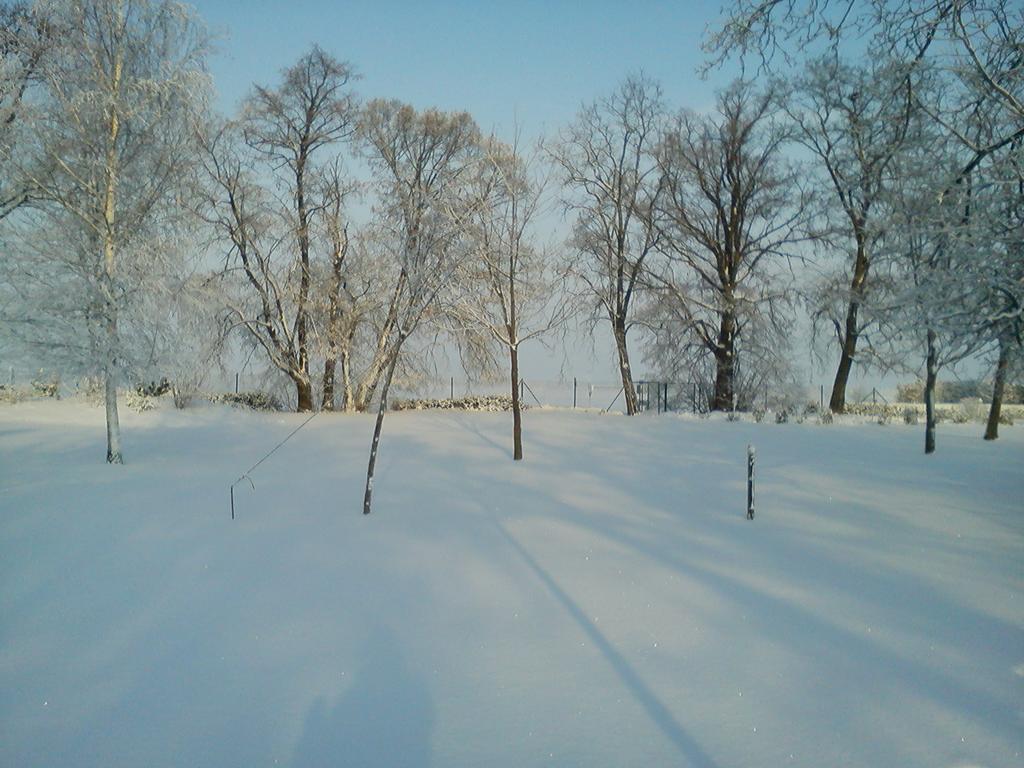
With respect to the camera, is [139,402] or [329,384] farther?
[329,384]

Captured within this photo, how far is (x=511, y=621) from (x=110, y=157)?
12.0 metres

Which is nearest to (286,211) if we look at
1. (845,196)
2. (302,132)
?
(302,132)

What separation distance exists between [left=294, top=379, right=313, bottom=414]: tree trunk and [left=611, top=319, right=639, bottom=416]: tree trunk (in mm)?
10065

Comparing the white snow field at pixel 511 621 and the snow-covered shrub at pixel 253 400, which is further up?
the snow-covered shrub at pixel 253 400

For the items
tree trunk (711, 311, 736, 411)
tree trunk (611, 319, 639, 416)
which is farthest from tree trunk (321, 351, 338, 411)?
tree trunk (711, 311, 736, 411)

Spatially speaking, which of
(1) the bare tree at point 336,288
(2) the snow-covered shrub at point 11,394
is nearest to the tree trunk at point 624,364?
(1) the bare tree at point 336,288

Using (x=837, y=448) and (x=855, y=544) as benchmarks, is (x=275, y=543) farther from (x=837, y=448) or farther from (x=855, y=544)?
(x=837, y=448)

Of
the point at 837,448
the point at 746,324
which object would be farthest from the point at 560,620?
the point at 746,324

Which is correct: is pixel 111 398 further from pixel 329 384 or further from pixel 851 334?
pixel 851 334

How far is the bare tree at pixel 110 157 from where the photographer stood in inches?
507

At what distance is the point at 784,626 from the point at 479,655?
2365mm

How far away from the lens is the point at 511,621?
577cm

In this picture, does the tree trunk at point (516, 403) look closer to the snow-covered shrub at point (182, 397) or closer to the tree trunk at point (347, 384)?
the tree trunk at point (347, 384)

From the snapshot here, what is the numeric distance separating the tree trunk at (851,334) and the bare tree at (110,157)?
57.1ft
